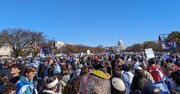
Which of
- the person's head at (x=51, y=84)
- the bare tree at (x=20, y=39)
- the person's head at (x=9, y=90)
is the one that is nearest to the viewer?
the person's head at (x=51, y=84)

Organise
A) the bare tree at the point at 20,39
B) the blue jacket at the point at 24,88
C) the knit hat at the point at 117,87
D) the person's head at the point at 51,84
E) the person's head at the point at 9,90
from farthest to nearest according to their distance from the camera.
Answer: the bare tree at the point at 20,39, the blue jacket at the point at 24,88, the person's head at the point at 9,90, the person's head at the point at 51,84, the knit hat at the point at 117,87

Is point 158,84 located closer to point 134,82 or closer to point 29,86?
point 29,86

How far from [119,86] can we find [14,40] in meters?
71.2

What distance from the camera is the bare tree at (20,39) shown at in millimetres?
69500

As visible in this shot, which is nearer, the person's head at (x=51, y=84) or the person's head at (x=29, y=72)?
the person's head at (x=51, y=84)

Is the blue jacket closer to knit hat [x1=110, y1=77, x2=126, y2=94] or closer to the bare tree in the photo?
knit hat [x1=110, y1=77, x2=126, y2=94]

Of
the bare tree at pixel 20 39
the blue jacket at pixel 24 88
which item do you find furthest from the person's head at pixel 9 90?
the bare tree at pixel 20 39

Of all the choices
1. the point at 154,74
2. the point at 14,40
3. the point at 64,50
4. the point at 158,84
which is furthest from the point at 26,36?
the point at 158,84

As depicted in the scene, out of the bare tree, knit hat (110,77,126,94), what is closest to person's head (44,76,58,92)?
knit hat (110,77,126,94)

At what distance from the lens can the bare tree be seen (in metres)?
69.5

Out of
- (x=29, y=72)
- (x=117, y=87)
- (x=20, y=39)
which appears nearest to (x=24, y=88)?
(x=29, y=72)

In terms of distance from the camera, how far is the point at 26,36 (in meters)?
71.8

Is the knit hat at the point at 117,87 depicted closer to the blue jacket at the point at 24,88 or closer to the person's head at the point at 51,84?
the person's head at the point at 51,84

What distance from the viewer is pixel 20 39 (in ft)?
236
